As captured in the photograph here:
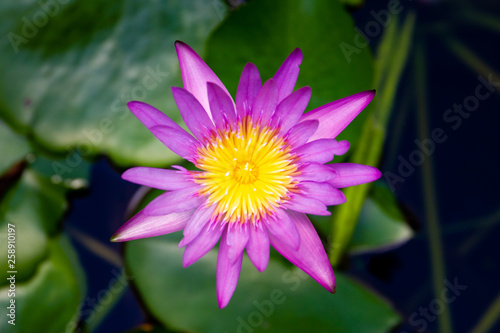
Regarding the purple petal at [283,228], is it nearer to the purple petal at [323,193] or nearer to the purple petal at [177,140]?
the purple petal at [323,193]

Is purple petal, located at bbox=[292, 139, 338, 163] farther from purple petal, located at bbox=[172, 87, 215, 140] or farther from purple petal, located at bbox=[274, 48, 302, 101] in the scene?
purple petal, located at bbox=[172, 87, 215, 140]

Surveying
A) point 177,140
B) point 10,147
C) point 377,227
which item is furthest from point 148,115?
point 377,227

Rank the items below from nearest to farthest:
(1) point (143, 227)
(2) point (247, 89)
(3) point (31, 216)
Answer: (2) point (247, 89), (1) point (143, 227), (3) point (31, 216)

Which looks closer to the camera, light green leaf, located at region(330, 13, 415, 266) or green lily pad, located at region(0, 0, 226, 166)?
light green leaf, located at region(330, 13, 415, 266)

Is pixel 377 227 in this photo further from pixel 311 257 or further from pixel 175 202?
pixel 175 202

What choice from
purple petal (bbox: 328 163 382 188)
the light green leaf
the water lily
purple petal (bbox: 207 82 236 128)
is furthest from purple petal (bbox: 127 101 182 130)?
the light green leaf

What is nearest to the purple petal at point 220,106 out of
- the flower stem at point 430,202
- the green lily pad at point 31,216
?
the green lily pad at point 31,216

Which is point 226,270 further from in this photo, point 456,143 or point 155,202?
point 456,143
